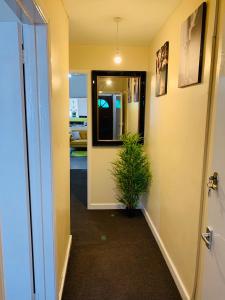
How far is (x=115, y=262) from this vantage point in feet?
7.89

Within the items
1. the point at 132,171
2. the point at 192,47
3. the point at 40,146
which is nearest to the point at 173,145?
the point at 192,47

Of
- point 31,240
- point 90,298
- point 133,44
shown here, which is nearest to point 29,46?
point 31,240

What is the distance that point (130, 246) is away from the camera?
8.84 ft

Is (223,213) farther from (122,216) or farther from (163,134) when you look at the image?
(122,216)

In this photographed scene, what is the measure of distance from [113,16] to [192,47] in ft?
3.26

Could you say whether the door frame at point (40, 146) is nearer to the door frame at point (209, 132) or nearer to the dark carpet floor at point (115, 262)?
the dark carpet floor at point (115, 262)

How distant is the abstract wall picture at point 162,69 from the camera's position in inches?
96.8

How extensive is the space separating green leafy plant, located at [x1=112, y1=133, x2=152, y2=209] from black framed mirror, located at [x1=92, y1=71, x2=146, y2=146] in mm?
210

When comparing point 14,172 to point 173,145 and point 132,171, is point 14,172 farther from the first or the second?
point 132,171

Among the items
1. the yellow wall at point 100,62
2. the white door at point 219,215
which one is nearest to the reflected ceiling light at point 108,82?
the yellow wall at point 100,62

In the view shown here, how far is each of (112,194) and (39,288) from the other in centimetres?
213

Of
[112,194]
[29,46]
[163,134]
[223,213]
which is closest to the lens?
[223,213]

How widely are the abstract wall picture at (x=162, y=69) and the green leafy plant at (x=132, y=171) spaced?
0.81 metres

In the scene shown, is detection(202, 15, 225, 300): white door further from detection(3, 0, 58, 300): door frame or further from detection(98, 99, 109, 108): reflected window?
detection(98, 99, 109, 108): reflected window
